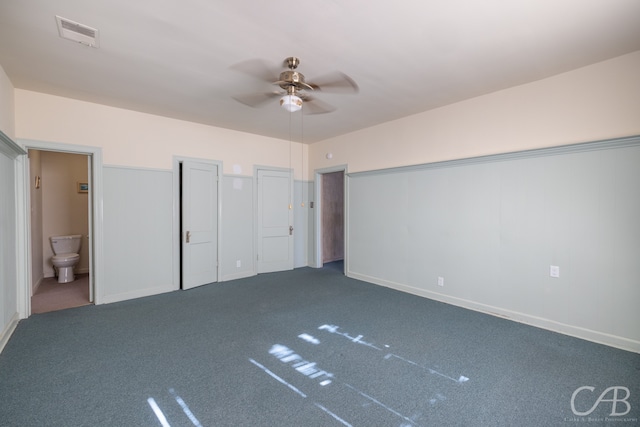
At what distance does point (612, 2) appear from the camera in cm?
193

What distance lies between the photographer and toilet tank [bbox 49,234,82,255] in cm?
512

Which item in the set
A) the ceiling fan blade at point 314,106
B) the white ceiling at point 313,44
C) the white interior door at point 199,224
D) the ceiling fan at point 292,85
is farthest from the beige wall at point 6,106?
the ceiling fan blade at point 314,106

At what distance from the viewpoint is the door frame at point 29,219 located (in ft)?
10.8

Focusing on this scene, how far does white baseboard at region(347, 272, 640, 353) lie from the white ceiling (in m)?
2.59

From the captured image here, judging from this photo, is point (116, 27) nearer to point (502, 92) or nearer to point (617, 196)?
point (502, 92)

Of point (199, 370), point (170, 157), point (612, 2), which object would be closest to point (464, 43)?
point (612, 2)

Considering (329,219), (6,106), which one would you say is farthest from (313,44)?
(329,219)

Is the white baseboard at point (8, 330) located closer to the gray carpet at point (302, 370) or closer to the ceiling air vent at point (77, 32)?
the gray carpet at point (302, 370)

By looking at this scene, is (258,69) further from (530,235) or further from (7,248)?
(530,235)

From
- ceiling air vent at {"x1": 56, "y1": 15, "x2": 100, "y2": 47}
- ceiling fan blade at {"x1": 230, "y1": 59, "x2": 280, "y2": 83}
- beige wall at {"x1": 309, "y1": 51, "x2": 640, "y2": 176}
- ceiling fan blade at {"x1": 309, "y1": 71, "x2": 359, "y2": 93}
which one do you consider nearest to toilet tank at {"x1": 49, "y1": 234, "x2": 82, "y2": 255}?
ceiling air vent at {"x1": 56, "y1": 15, "x2": 100, "y2": 47}

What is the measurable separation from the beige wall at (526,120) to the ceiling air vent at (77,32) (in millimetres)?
3702

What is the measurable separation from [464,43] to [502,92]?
4.29 feet

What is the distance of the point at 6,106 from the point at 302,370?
3.94m

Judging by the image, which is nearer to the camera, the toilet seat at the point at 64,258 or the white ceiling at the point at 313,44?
the white ceiling at the point at 313,44
